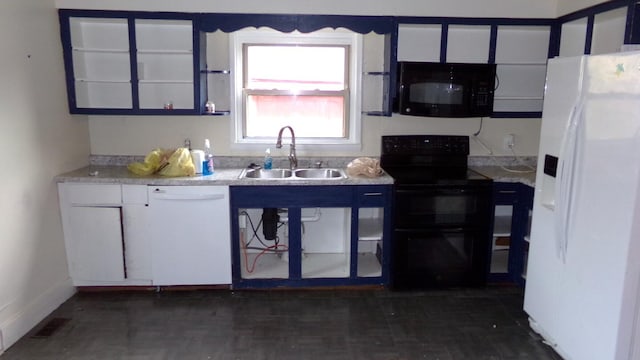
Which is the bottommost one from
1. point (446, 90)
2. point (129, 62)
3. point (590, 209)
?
point (590, 209)

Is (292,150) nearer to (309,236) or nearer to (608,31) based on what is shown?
(309,236)

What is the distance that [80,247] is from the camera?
305cm

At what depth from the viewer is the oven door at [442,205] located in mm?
3076

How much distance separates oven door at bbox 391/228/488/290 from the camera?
3127 mm

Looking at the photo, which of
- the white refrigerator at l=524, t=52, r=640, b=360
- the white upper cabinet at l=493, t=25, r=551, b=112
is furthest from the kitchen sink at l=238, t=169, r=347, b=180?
the white refrigerator at l=524, t=52, r=640, b=360

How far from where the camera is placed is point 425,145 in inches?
140

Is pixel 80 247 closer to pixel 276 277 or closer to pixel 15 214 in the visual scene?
pixel 15 214

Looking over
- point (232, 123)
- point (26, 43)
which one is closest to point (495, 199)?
point (232, 123)

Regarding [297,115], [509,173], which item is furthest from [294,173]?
[509,173]

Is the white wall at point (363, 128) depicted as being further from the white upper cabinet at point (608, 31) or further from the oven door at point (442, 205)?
the oven door at point (442, 205)

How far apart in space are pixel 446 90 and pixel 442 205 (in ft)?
2.78

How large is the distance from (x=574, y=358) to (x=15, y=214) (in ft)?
10.5

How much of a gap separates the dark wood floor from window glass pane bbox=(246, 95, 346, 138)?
1.31m

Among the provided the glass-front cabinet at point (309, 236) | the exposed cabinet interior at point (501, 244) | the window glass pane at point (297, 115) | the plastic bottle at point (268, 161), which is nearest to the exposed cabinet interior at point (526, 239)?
the exposed cabinet interior at point (501, 244)
